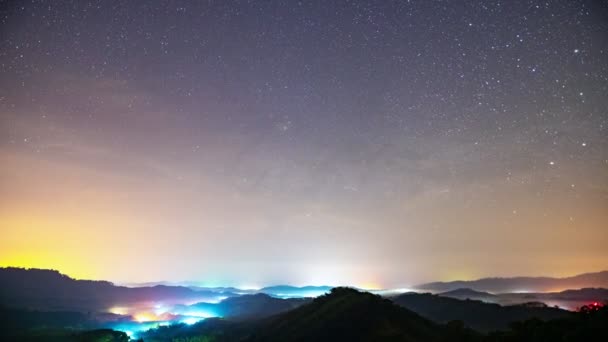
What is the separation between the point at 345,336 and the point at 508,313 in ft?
295

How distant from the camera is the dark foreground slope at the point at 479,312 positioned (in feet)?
398

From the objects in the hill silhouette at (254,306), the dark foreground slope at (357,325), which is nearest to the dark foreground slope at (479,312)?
the hill silhouette at (254,306)

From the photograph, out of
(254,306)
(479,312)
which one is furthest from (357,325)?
(254,306)

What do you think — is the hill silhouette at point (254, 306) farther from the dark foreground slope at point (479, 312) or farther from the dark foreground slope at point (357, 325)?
the dark foreground slope at point (357, 325)

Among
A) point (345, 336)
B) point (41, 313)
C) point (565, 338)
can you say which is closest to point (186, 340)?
point (345, 336)

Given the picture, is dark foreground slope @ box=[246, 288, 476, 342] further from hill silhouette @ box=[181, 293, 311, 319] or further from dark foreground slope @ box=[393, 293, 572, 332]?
hill silhouette @ box=[181, 293, 311, 319]

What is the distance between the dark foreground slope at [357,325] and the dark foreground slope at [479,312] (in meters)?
56.9

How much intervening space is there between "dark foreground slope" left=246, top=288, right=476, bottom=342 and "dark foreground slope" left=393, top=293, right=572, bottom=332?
56893 millimetres

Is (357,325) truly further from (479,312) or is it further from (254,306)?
(254,306)

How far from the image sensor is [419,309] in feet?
456

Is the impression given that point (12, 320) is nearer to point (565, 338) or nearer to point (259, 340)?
point (259, 340)

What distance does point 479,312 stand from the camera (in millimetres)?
128125

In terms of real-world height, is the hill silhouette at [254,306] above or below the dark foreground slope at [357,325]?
below

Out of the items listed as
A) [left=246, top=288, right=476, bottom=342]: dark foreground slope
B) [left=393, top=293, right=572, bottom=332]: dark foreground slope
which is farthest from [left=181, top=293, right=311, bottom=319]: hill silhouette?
[left=246, top=288, right=476, bottom=342]: dark foreground slope
